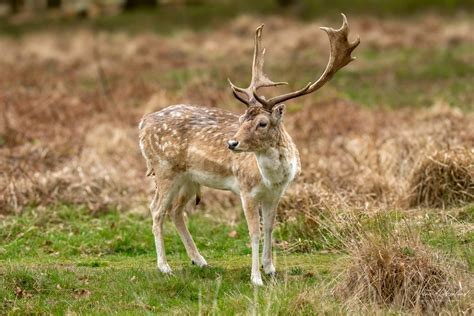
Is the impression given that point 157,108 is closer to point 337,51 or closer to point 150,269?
point 150,269

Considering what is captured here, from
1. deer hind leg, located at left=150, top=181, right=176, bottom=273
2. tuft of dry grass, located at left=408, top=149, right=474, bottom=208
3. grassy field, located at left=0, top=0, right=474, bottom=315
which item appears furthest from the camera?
tuft of dry grass, located at left=408, top=149, right=474, bottom=208

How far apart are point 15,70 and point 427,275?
1851 cm

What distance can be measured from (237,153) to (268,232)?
0.85m

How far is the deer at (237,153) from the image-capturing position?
381 inches

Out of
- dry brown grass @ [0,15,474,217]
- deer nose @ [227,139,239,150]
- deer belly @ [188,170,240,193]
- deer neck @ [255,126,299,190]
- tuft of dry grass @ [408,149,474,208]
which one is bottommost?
dry brown grass @ [0,15,474,217]

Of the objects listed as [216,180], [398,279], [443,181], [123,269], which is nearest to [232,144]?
[216,180]

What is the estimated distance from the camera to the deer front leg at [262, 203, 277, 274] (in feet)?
33.4

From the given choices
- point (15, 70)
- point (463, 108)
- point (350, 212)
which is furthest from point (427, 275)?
point (15, 70)

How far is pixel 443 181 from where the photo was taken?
493 inches

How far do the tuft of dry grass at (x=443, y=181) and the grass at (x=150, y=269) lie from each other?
73cm

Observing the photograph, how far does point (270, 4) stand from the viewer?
3831 centimetres

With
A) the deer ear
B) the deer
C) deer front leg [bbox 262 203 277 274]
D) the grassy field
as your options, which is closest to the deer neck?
the deer

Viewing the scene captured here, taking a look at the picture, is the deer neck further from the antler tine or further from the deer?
the antler tine

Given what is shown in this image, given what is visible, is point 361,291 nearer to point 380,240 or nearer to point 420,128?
point 380,240
